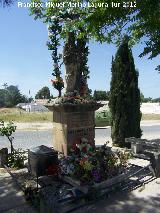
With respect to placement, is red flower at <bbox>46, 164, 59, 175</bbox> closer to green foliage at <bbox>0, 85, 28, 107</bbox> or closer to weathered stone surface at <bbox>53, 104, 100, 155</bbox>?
weathered stone surface at <bbox>53, 104, 100, 155</bbox>

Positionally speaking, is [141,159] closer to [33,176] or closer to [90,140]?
[90,140]

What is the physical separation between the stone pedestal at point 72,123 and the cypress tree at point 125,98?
11.2ft

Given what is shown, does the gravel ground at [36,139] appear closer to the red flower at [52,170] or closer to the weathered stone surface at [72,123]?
the weathered stone surface at [72,123]

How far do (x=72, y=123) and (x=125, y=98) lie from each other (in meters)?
4.45

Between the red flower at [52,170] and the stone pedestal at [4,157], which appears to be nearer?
the red flower at [52,170]

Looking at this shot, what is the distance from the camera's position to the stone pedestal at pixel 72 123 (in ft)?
31.4

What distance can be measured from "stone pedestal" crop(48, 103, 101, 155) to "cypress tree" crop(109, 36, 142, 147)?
3406 mm

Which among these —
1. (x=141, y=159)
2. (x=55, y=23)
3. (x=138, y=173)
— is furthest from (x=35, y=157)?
(x=55, y=23)

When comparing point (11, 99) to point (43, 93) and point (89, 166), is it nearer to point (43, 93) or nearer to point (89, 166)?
point (43, 93)

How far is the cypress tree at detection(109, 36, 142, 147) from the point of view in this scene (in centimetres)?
1327

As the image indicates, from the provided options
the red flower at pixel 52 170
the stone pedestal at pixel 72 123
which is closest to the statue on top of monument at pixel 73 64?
the stone pedestal at pixel 72 123

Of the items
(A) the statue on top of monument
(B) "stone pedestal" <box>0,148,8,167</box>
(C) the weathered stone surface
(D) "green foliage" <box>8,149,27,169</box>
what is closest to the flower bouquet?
(C) the weathered stone surface

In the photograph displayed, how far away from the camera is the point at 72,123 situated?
31.6 feet

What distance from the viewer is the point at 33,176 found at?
8273 millimetres
